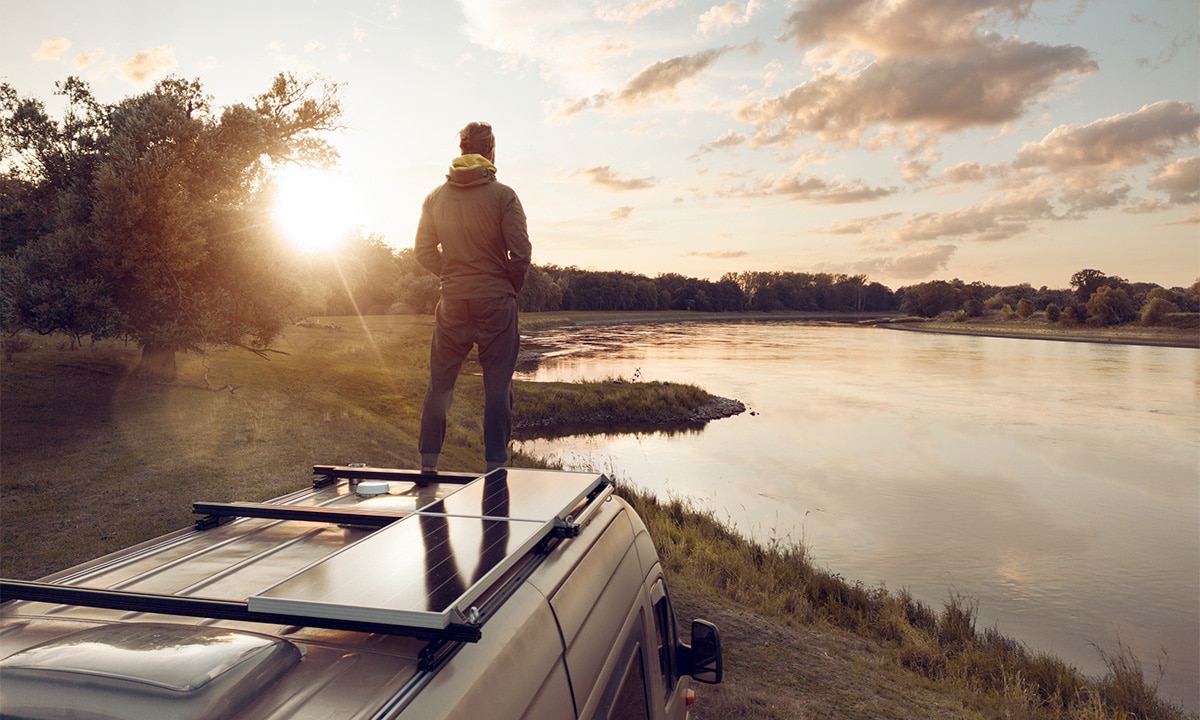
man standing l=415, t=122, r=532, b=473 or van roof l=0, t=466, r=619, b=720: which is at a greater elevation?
man standing l=415, t=122, r=532, b=473

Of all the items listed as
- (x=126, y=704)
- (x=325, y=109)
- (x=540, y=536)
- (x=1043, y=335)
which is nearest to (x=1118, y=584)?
(x=540, y=536)

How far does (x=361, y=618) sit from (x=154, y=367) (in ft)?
53.3

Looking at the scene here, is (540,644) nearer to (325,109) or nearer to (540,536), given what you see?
(540,536)

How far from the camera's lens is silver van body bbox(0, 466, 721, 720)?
119cm

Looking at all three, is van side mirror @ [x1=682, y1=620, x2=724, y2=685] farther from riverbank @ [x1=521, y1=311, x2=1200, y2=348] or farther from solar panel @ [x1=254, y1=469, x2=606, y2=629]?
riverbank @ [x1=521, y1=311, x2=1200, y2=348]

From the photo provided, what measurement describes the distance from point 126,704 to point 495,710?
2.01 ft

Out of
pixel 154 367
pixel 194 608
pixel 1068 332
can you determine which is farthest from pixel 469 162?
pixel 1068 332

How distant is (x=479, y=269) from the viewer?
17.3 ft

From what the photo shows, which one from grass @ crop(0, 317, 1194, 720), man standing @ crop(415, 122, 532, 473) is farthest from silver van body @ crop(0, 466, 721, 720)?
grass @ crop(0, 317, 1194, 720)

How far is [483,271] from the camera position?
208 inches

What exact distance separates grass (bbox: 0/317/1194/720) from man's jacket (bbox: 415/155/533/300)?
3716mm

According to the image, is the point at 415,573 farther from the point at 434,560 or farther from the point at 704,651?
the point at 704,651

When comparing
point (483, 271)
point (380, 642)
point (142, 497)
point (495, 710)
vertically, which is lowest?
point (142, 497)

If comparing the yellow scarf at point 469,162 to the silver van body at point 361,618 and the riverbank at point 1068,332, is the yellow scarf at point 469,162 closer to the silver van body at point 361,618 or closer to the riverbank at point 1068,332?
the silver van body at point 361,618
